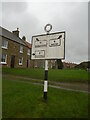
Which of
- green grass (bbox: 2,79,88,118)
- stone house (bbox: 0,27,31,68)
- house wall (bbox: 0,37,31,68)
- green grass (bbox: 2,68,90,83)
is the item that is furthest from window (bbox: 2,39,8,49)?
green grass (bbox: 2,79,88,118)

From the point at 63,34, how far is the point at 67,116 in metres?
3.11

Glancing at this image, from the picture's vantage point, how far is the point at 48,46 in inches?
222

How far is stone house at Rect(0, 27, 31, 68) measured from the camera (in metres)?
25.6

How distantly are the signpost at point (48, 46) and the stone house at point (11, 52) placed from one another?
65.7 ft

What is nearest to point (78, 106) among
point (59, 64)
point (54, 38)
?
point (54, 38)

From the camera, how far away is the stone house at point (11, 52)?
83.9ft

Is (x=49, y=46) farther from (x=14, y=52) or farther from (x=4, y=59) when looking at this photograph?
(x=14, y=52)

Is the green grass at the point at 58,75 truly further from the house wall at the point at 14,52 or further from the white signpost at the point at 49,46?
the white signpost at the point at 49,46

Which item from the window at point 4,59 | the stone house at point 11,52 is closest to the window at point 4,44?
the stone house at point 11,52

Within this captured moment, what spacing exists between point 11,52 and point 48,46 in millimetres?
23506

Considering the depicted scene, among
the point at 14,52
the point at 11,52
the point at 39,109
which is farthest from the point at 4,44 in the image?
the point at 39,109

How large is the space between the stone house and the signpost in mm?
20040

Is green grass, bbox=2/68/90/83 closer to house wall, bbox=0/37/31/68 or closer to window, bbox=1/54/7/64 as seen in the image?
window, bbox=1/54/7/64

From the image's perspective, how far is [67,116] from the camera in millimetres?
4203
